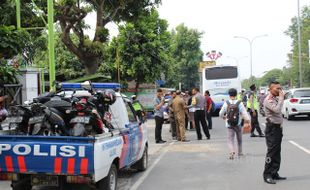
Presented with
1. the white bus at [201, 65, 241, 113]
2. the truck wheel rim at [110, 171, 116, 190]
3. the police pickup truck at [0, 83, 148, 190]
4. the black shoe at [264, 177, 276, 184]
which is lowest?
the black shoe at [264, 177, 276, 184]

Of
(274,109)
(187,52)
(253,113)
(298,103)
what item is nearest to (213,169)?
(274,109)

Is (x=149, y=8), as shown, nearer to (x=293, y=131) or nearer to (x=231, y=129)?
(x=293, y=131)

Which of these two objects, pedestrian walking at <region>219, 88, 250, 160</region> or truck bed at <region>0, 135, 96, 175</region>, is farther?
pedestrian walking at <region>219, 88, 250, 160</region>

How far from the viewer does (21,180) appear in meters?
7.45

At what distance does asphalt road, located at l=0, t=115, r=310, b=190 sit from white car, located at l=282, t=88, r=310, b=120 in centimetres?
844

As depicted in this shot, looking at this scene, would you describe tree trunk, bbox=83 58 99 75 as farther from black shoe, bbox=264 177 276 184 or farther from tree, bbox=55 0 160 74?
black shoe, bbox=264 177 276 184

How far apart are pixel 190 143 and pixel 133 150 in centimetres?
666

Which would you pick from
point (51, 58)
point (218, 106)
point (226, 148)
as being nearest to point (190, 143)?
point (226, 148)

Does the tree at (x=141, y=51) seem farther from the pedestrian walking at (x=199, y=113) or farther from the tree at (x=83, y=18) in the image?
the pedestrian walking at (x=199, y=113)

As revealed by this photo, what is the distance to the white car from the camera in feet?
75.7

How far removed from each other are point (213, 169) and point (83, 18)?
10210mm

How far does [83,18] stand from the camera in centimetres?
1830

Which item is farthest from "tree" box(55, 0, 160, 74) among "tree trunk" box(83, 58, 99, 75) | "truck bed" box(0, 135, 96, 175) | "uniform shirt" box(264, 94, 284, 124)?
"truck bed" box(0, 135, 96, 175)

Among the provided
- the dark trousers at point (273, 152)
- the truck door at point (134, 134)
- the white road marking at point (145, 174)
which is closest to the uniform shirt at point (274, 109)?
the dark trousers at point (273, 152)
